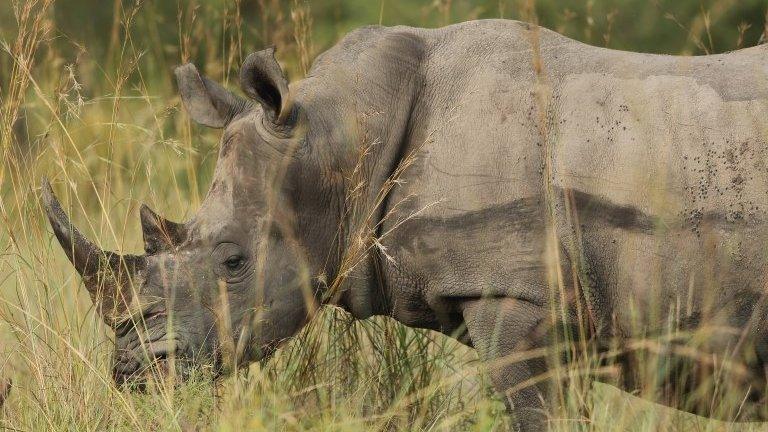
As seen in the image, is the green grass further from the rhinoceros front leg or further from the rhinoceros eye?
the rhinoceros eye

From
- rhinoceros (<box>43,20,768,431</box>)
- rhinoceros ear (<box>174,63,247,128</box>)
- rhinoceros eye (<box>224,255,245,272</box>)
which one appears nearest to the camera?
rhinoceros (<box>43,20,768,431</box>)

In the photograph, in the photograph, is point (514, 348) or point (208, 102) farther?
point (208, 102)

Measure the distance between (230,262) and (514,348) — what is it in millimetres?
945

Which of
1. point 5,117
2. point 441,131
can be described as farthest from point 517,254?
point 5,117

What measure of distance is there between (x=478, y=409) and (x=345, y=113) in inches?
41.6

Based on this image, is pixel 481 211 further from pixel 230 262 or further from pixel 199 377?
pixel 199 377

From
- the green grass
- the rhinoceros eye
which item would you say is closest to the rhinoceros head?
the rhinoceros eye

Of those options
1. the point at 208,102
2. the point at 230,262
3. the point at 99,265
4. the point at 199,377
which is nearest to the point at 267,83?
the point at 208,102

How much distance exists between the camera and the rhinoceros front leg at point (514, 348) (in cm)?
407

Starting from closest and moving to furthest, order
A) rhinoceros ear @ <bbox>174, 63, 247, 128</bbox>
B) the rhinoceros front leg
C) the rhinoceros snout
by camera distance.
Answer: the rhinoceros front leg → the rhinoceros snout → rhinoceros ear @ <bbox>174, 63, 247, 128</bbox>

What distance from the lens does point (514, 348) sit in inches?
161

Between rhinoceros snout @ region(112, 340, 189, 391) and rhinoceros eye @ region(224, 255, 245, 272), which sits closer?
rhinoceros snout @ region(112, 340, 189, 391)

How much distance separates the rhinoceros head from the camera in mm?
4258

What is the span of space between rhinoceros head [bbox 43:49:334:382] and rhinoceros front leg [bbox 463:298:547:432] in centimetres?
58
